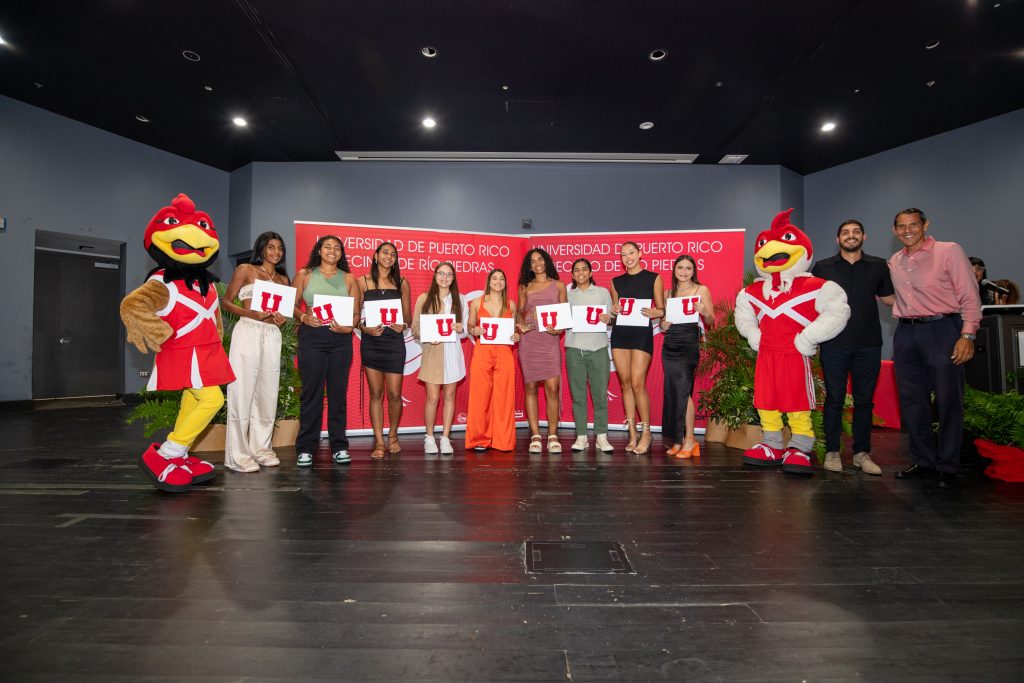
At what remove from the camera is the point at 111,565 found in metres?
2.16

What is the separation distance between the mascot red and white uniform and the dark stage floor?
0.46 m

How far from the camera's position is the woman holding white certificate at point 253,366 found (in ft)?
12.4

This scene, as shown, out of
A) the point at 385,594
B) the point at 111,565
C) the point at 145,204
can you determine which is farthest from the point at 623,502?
the point at 145,204

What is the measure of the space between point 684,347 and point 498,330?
1.60 m

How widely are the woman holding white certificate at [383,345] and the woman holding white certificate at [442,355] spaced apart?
22 cm

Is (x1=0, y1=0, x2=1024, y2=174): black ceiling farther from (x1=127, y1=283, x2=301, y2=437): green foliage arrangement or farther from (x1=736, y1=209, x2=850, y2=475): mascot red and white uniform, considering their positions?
(x1=127, y1=283, x2=301, y2=437): green foliage arrangement

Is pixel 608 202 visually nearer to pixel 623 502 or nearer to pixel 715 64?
pixel 715 64

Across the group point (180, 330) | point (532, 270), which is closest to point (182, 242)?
point (180, 330)

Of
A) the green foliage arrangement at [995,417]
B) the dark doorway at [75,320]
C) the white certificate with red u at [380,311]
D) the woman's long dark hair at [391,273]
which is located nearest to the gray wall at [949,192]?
A: the green foliage arrangement at [995,417]

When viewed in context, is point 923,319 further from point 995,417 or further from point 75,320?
point 75,320

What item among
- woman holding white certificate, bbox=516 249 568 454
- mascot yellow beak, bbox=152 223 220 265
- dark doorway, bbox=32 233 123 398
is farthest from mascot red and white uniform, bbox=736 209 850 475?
dark doorway, bbox=32 233 123 398

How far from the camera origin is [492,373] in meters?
4.54

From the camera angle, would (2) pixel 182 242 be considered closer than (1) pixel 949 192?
Yes

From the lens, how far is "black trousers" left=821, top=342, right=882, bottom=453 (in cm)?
375
